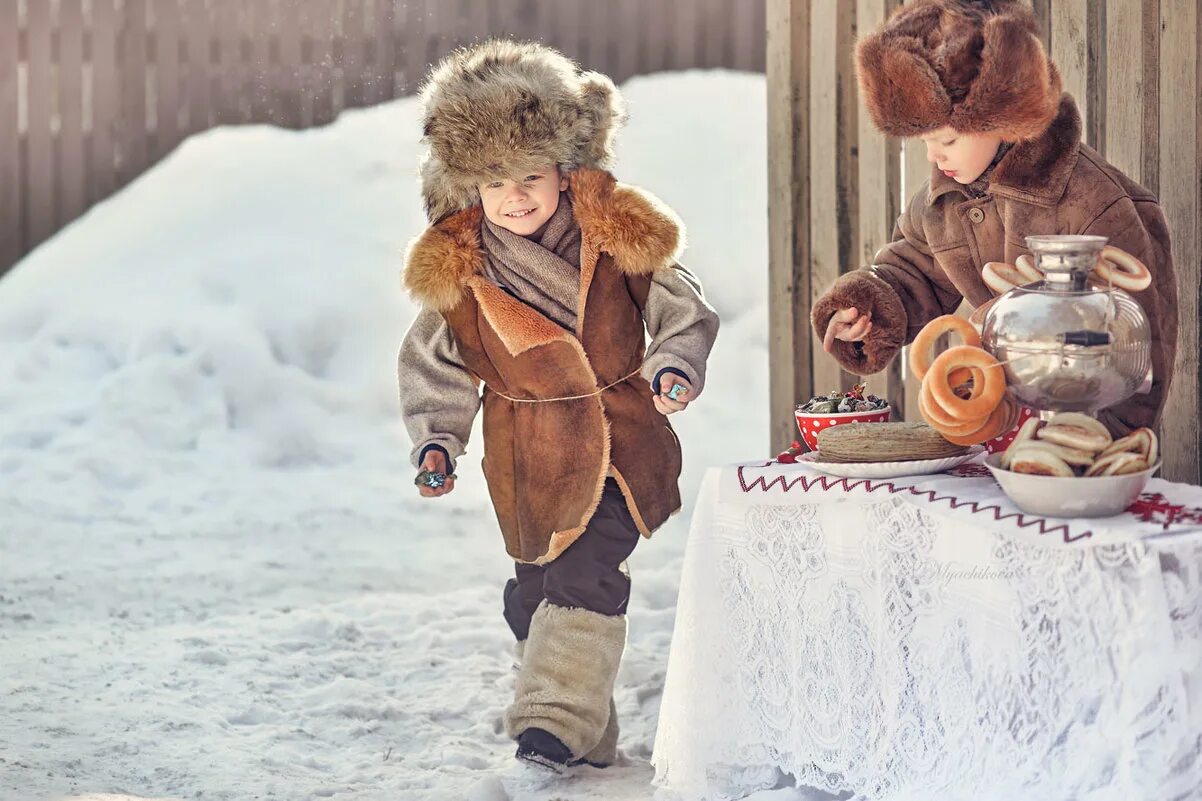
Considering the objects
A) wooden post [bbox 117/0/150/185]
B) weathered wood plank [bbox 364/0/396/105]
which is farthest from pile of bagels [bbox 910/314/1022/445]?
wooden post [bbox 117/0/150/185]

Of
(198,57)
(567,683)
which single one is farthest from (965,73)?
(198,57)

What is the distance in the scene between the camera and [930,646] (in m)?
2.50

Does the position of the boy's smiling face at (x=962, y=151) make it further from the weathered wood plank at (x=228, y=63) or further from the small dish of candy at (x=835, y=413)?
the weathered wood plank at (x=228, y=63)

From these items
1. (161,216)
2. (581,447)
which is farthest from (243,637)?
(161,216)

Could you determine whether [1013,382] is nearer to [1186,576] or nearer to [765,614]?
[1186,576]

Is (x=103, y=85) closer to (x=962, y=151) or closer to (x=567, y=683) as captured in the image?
(x=567, y=683)

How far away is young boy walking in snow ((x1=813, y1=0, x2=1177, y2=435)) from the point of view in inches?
102

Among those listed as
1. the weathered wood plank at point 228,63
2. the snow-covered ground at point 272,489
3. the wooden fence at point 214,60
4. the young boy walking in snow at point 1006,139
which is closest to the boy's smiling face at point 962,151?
the young boy walking in snow at point 1006,139

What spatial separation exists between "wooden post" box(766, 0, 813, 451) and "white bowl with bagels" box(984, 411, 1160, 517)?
1999 millimetres

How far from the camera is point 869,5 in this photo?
13.1 ft

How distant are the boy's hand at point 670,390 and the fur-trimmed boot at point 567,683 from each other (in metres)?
0.51

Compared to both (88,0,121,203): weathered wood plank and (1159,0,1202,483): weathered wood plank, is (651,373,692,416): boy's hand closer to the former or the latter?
(1159,0,1202,483): weathered wood plank

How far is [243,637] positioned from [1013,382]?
2842 mm

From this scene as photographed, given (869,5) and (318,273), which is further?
(318,273)
